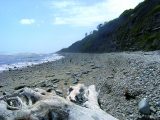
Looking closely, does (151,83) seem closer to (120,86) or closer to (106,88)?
(120,86)

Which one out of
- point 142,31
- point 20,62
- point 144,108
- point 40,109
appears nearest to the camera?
point 40,109

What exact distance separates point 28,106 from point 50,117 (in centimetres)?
69

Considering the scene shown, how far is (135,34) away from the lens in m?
89.6

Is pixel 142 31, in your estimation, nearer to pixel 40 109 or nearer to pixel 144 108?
pixel 144 108

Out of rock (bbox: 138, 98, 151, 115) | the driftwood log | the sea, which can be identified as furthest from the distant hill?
the driftwood log

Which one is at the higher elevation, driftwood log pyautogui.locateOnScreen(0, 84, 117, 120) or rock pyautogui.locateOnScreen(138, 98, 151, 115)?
driftwood log pyautogui.locateOnScreen(0, 84, 117, 120)

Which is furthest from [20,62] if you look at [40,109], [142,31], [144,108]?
[40,109]

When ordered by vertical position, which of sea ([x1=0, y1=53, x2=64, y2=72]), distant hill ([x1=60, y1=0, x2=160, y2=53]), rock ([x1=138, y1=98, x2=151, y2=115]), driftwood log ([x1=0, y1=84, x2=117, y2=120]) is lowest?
sea ([x1=0, y1=53, x2=64, y2=72])

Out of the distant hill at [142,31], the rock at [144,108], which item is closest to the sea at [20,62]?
the distant hill at [142,31]

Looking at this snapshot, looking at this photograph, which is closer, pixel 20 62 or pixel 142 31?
pixel 142 31

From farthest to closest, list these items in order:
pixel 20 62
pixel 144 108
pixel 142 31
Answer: pixel 20 62 → pixel 142 31 → pixel 144 108

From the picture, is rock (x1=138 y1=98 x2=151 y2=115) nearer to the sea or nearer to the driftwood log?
the driftwood log

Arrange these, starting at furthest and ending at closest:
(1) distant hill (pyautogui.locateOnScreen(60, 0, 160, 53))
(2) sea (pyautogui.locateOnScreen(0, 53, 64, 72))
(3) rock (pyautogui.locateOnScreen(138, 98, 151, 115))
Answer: (2) sea (pyautogui.locateOnScreen(0, 53, 64, 72)) → (1) distant hill (pyautogui.locateOnScreen(60, 0, 160, 53)) → (3) rock (pyautogui.locateOnScreen(138, 98, 151, 115))

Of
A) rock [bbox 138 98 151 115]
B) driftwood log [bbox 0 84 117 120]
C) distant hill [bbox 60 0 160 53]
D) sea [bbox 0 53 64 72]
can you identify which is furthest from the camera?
sea [bbox 0 53 64 72]
